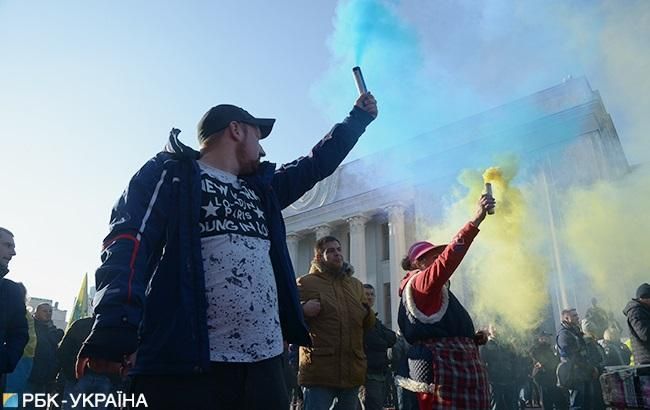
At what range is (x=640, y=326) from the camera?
5535mm

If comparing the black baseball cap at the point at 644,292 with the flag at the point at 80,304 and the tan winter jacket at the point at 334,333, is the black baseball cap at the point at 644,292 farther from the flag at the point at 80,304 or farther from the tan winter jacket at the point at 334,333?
the flag at the point at 80,304

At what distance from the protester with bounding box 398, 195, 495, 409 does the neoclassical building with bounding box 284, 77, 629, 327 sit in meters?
15.4

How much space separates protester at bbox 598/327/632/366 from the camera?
9.31m

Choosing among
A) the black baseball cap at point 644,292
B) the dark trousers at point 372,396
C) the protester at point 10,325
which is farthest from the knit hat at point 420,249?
the black baseball cap at point 644,292

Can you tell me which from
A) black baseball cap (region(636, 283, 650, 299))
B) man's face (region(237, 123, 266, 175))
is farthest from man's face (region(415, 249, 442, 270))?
black baseball cap (region(636, 283, 650, 299))

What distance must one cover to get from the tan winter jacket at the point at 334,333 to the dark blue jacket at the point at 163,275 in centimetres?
192

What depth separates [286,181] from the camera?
9.29 ft

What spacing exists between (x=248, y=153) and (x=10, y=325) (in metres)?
2.96

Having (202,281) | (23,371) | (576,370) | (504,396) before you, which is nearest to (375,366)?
(576,370)

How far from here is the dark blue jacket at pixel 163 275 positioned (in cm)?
162

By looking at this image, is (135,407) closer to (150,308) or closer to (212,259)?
(150,308)

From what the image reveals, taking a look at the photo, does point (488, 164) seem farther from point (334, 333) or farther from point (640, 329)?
point (334, 333)

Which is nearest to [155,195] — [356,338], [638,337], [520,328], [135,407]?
[135,407]

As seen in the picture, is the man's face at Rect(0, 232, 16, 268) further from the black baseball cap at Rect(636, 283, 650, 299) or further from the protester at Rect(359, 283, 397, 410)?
the black baseball cap at Rect(636, 283, 650, 299)
